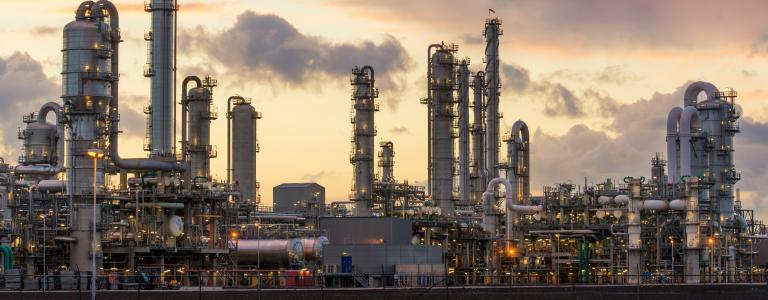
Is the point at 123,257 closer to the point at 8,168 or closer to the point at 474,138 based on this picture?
the point at 8,168

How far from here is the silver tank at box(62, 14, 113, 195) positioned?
81000 mm

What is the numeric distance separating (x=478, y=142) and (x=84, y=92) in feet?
152

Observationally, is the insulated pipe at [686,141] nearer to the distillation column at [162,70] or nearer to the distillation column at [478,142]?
the distillation column at [478,142]

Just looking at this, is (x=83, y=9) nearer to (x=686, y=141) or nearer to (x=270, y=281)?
(x=270, y=281)

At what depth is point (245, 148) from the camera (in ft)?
353

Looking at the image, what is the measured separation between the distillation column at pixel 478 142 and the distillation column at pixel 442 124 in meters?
12.8

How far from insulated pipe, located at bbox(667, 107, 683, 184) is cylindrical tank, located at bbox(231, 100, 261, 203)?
3122 centimetres

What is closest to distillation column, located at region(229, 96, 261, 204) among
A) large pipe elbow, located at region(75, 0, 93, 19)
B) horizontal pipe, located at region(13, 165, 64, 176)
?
horizontal pipe, located at region(13, 165, 64, 176)

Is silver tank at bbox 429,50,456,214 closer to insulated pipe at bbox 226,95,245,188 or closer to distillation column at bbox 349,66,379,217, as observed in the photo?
distillation column at bbox 349,66,379,217

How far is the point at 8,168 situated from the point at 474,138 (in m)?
43.7

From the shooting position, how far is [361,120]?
108 metres

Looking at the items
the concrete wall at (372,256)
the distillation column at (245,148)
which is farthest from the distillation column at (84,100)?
the distillation column at (245,148)

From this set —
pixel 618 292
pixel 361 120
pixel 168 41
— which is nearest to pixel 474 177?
pixel 361 120

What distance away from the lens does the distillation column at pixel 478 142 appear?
120 meters
